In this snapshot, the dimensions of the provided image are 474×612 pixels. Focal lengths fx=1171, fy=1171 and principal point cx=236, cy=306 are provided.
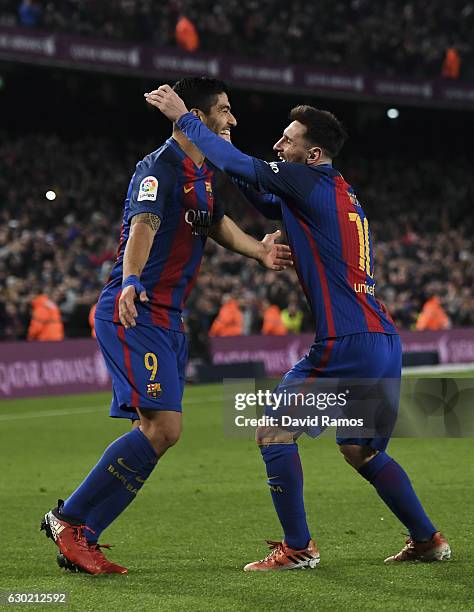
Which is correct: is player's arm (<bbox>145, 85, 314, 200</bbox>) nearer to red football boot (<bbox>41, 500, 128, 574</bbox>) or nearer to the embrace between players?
the embrace between players

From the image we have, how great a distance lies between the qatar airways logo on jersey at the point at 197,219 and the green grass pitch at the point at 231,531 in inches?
62.4

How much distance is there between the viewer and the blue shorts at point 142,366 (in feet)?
17.1

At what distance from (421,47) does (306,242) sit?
29870 millimetres

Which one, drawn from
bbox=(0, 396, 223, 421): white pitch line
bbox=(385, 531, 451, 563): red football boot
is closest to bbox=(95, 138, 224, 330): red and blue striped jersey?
bbox=(385, 531, 451, 563): red football boot

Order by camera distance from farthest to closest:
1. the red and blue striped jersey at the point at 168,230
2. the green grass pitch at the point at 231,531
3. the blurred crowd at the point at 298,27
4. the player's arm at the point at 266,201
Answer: the blurred crowd at the point at 298,27 < the player's arm at the point at 266,201 < the red and blue striped jersey at the point at 168,230 < the green grass pitch at the point at 231,531

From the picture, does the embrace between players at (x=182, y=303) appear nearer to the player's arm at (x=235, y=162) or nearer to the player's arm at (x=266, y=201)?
the player's arm at (x=235, y=162)

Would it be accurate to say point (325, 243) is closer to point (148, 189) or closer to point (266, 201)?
point (266, 201)

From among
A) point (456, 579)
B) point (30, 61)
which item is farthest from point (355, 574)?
point (30, 61)

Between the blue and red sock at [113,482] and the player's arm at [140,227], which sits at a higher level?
the player's arm at [140,227]

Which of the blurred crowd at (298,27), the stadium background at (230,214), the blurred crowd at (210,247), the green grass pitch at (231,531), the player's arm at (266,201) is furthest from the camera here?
the blurred crowd at (298,27)

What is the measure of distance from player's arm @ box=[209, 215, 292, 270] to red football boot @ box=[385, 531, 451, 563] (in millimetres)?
1472

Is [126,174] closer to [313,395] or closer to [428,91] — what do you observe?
[428,91]

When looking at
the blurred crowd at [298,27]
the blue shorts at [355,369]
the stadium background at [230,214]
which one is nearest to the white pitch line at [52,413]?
the stadium background at [230,214]

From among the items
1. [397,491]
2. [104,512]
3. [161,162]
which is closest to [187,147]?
[161,162]
